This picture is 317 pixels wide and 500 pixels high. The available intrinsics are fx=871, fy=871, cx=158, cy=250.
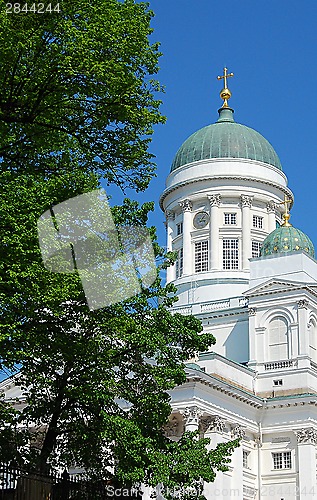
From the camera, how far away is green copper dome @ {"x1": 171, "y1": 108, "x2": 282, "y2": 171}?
63.4m

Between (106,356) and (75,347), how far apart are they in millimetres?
1092

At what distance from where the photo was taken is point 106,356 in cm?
2167

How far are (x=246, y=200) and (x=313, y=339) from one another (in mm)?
13847

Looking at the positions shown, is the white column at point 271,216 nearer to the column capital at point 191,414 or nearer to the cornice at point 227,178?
the cornice at point 227,178

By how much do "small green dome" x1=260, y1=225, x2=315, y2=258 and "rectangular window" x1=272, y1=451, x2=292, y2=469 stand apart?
12.4 m

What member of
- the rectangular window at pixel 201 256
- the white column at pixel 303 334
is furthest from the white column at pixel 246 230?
the white column at pixel 303 334

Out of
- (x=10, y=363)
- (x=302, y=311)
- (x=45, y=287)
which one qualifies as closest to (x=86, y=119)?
(x=45, y=287)

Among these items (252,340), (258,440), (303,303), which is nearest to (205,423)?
(258,440)

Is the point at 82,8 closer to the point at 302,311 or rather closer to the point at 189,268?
the point at 302,311

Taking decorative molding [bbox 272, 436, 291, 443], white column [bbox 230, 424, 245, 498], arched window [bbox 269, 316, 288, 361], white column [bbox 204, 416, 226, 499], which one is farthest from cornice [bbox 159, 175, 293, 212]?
white column [bbox 204, 416, 226, 499]

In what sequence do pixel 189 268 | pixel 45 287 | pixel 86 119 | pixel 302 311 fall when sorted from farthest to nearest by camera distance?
pixel 189 268, pixel 302 311, pixel 86 119, pixel 45 287

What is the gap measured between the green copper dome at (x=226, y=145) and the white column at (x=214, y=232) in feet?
11.5

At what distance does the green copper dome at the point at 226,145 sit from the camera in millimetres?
63438

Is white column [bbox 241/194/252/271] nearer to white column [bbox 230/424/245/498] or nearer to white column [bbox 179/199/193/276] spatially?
white column [bbox 179/199/193/276]
